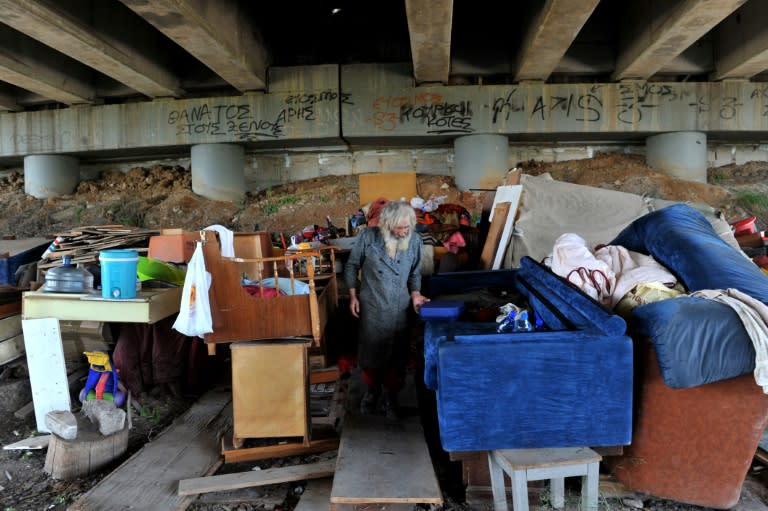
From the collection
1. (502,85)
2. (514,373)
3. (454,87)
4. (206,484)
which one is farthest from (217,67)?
(514,373)

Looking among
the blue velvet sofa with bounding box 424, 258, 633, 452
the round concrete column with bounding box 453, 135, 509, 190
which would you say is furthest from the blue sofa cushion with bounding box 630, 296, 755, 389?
the round concrete column with bounding box 453, 135, 509, 190

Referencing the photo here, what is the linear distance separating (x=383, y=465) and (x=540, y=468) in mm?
908

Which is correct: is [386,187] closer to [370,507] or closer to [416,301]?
[416,301]

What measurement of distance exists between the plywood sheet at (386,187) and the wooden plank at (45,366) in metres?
5.82

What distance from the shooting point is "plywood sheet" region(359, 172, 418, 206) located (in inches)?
342

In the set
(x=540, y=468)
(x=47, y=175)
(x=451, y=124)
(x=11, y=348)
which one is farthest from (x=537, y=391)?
(x=47, y=175)

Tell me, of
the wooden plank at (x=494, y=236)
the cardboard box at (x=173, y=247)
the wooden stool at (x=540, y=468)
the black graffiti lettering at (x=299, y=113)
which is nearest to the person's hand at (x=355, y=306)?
the wooden stool at (x=540, y=468)

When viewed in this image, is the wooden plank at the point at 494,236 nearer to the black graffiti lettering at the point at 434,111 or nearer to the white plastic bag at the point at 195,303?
the white plastic bag at the point at 195,303

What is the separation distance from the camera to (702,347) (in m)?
2.18

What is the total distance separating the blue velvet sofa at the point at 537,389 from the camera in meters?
2.28

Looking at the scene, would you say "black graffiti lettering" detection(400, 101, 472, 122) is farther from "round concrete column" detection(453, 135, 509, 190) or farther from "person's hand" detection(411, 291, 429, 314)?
"person's hand" detection(411, 291, 429, 314)

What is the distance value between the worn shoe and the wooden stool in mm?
1233

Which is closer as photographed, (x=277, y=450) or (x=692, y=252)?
(x=692, y=252)

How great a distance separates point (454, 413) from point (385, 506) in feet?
2.01
